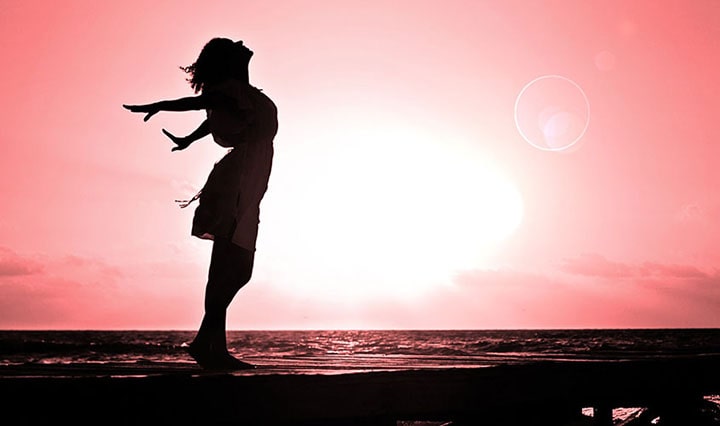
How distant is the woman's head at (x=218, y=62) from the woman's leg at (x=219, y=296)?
1.11 m

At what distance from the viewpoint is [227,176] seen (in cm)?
471

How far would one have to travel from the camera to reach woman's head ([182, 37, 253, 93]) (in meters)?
4.83

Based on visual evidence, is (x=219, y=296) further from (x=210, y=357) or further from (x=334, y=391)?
(x=334, y=391)

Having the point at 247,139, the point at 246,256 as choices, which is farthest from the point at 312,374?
the point at 247,139

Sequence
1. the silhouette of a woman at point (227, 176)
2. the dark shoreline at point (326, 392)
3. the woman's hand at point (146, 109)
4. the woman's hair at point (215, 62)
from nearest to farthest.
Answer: the dark shoreline at point (326, 392) → the woman's hand at point (146, 109) → the silhouette of a woman at point (227, 176) → the woman's hair at point (215, 62)

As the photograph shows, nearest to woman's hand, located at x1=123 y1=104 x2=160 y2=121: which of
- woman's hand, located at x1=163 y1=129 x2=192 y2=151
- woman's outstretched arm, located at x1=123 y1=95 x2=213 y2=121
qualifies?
woman's outstretched arm, located at x1=123 y1=95 x2=213 y2=121

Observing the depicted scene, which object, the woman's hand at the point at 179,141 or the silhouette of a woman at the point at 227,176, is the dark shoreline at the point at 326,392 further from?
the woman's hand at the point at 179,141

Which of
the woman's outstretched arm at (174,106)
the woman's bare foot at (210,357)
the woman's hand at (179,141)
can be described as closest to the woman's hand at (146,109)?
the woman's outstretched arm at (174,106)

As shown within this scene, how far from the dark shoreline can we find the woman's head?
2074 millimetres

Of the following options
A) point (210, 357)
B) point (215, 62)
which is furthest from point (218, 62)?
point (210, 357)

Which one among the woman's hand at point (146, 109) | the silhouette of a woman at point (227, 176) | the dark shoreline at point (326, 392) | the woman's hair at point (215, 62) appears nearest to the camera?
the dark shoreline at point (326, 392)

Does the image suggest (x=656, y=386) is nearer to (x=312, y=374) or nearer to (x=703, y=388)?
(x=703, y=388)

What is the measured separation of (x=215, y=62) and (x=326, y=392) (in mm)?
2614

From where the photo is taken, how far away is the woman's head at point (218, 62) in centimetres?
483
